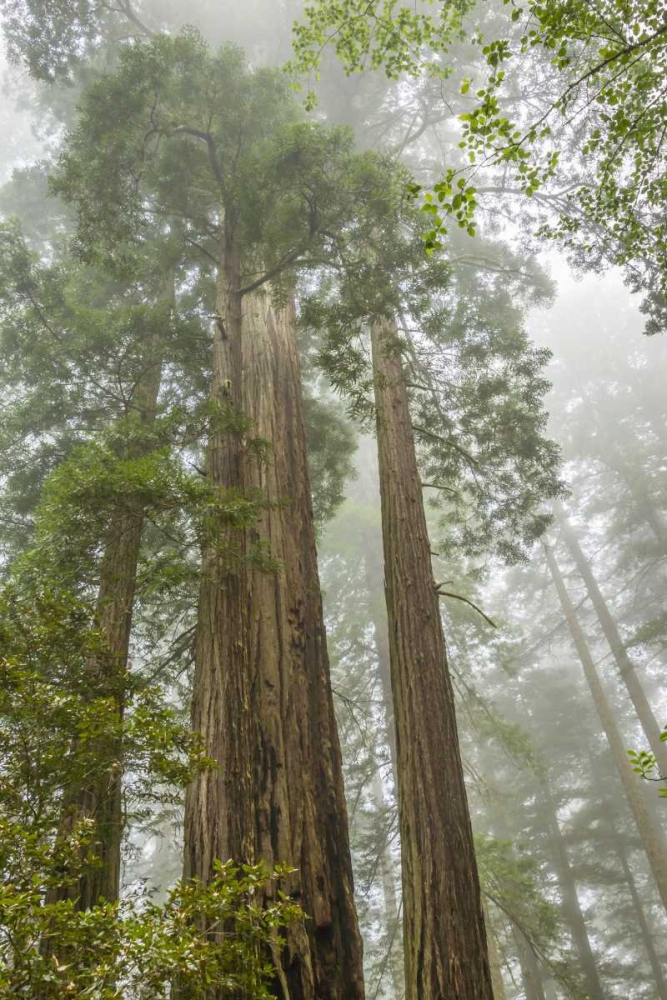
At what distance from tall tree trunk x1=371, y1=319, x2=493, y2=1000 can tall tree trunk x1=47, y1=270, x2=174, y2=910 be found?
2052 millimetres

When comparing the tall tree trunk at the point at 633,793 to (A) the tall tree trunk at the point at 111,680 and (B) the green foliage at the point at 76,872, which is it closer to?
(A) the tall tree trunk at the point at 111,680

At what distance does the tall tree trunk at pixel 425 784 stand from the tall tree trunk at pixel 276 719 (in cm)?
46

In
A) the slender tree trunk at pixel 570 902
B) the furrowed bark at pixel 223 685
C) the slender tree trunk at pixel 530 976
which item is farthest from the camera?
the slender tree trunk at pixel 570 902

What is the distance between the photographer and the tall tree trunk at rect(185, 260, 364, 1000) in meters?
3.76

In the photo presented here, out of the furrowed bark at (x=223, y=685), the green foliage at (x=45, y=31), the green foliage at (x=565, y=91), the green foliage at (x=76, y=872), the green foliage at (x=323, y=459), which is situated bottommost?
the green foliage at (x=76, y=872)

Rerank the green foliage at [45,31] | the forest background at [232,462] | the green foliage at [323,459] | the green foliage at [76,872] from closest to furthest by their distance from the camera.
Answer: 1. the green foliage at [76,872]
2. the forest background at [232,462]
3. the green foliage at [45,31]
4. the green foliage at [323,459]

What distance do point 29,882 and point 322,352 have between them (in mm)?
4599

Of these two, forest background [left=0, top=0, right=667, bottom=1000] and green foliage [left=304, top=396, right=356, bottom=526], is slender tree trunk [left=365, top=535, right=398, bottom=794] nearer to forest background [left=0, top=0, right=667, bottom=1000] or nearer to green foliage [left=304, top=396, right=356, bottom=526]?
forest background [left=0, top=0, right=667, bottom=1000]

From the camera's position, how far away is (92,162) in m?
→ 6.55

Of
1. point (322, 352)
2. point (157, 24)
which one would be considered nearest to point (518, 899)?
point (322, 352)

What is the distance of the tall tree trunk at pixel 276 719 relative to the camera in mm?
3764

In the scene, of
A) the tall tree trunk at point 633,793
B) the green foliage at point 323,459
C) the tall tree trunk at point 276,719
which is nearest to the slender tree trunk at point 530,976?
the tall tree trunk at point 633,793

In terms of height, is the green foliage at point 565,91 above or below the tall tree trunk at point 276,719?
Answer: above

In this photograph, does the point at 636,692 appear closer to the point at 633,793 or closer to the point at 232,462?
the point at 633,793
